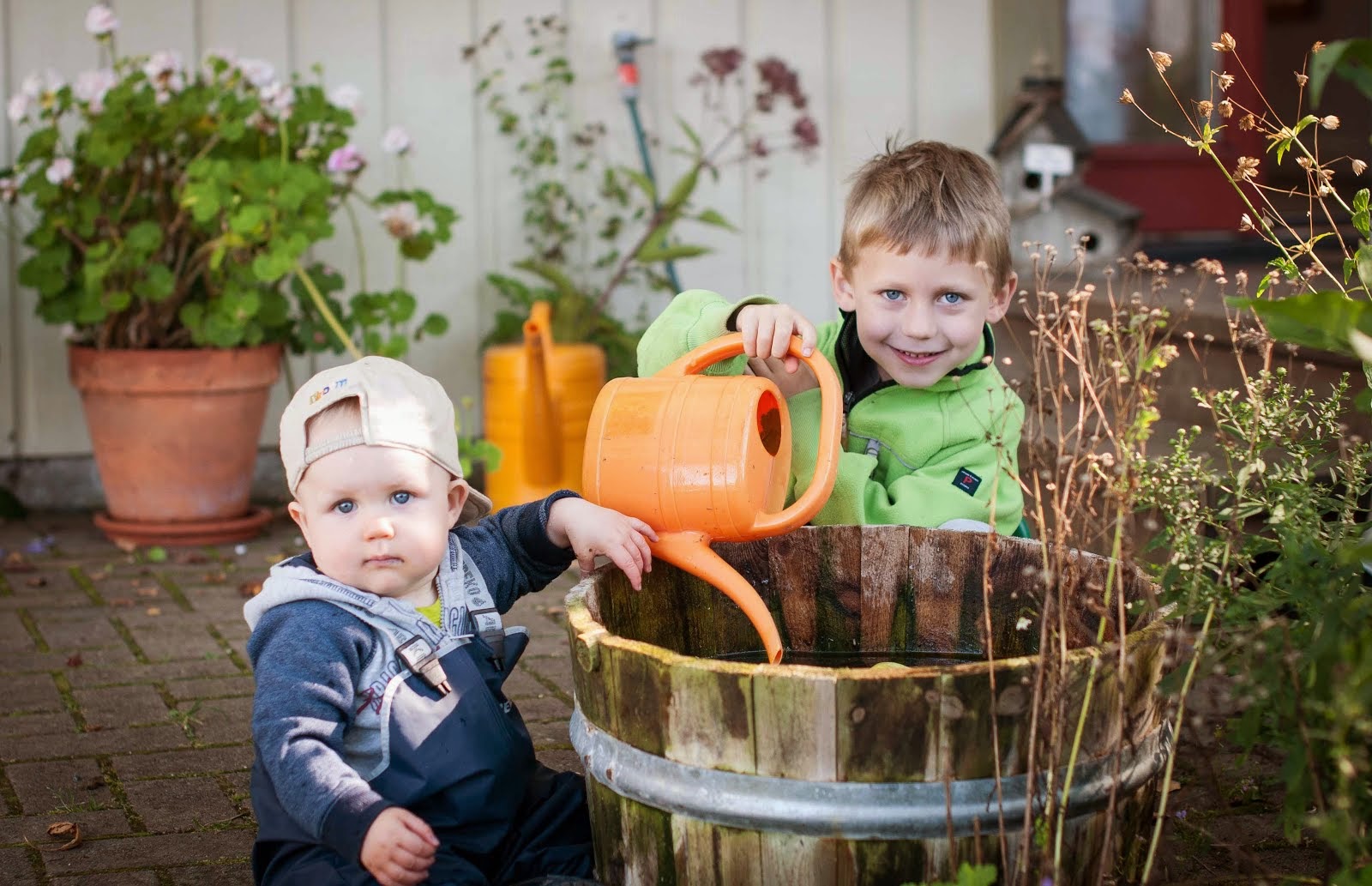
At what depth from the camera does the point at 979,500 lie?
2625 mm

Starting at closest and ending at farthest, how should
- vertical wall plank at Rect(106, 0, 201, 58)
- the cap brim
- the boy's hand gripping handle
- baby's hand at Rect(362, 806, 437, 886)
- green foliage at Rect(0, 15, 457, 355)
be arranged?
1. baby's hand at Rect(362, 806, 437, 886)
2. the boy's hand gripping handle
3. the cap brim
4. green foliage at Rect(0, 15, 457, 355)
5. vertical wall plank at Rect(106, 0, 201, 58)

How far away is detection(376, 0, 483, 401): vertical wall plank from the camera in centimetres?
502

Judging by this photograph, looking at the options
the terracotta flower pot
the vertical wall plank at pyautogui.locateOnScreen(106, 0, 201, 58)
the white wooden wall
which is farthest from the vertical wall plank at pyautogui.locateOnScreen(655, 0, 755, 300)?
the terracotta flower pot

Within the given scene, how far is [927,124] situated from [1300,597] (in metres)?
4.03

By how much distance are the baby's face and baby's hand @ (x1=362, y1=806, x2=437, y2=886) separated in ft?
1.13

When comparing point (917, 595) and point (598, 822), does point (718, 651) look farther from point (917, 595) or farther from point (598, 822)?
point (598, 822)

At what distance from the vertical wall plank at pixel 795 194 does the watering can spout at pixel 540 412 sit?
114cm

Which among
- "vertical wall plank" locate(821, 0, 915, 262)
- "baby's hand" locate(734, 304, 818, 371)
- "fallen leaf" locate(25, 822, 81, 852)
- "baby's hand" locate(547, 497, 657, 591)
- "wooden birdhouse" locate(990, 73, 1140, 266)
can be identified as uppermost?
"vertical wall plank" locate(821, 0, 915, 262)

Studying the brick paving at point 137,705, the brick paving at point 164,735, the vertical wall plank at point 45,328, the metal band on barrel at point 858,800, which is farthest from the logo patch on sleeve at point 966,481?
the vertical wall plank at point 45,328

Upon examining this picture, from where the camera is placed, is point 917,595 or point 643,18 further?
point 643,18

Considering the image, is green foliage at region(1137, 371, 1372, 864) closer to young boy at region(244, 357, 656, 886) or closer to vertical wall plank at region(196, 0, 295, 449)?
young boy at region(244, 357, 656, 886)

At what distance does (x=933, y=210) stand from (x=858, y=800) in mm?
1208

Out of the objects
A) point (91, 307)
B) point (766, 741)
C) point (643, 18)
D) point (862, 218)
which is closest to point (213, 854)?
point (766, 741)

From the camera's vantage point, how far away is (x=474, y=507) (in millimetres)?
2355
